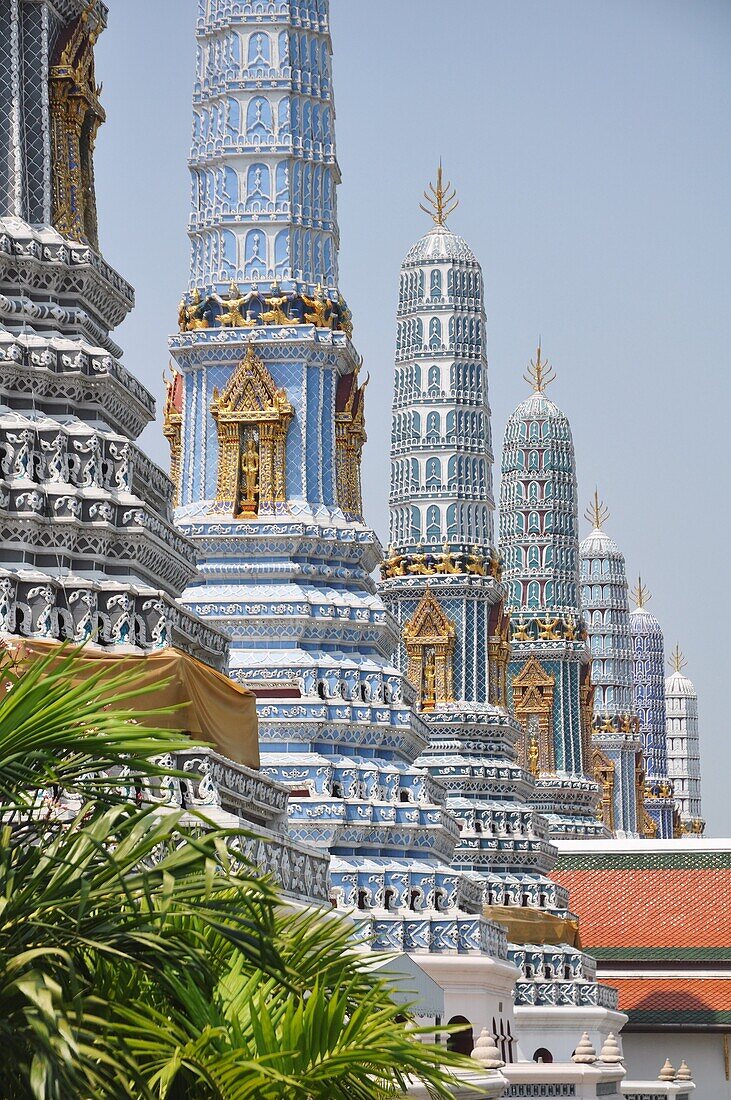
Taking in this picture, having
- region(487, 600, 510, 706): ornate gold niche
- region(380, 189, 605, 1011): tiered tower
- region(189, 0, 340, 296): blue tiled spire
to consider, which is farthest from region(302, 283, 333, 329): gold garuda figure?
region(487, 600, 510, 706): ornate gold niche

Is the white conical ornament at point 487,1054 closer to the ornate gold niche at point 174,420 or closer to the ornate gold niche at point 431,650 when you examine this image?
the ornate gold niche at point 174,420

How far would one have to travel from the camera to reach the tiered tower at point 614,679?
75250 millimetres

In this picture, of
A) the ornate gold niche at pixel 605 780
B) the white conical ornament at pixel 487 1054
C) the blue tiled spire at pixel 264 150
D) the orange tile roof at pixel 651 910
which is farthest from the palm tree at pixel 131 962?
the ornate gold niche at pixel 605 780

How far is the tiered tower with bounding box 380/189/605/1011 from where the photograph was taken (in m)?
44.6

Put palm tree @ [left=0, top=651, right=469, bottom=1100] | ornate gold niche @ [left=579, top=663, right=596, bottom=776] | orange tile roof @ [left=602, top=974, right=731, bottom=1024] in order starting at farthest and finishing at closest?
1. ornate gold niche @ [left=579, top=663, right=596, bottom=776]
2. orange tile roof @ [left=602, top=974, right=731, bottom=1024]
3. palm tree @ [left=0, top=651, right=469, bottom=1100]

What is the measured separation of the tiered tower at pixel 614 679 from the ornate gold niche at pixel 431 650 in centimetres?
2805

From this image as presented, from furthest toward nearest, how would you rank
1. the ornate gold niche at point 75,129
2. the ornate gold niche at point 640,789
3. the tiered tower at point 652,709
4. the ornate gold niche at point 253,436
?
the tiered tower at point 652,709 → the ornate gold niche at point 640,789 → the ornate gold niche at point 253,436 → the ornate gold niche at point 75,129

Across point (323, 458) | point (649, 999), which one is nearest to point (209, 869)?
point (323, 458)

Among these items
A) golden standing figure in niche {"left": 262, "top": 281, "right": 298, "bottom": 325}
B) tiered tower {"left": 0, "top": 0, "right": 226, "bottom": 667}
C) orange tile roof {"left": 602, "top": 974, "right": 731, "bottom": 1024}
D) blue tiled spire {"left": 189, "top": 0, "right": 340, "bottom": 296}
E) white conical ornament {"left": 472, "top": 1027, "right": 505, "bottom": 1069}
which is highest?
blue tiled spire {"left": 189, "top": 0, "right": 340, "bottom": 296}

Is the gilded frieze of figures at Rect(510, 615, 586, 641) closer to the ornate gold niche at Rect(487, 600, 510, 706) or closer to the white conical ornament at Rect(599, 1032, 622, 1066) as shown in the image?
the ornate gold niche at Rect(487, 600, 510, 706)

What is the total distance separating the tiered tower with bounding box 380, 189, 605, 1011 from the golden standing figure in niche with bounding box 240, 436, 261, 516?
459 inches

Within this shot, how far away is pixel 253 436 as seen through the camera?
3444cm

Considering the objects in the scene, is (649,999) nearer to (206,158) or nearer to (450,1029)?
(206,158)

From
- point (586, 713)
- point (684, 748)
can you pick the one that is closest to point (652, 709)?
point (684, 748)
